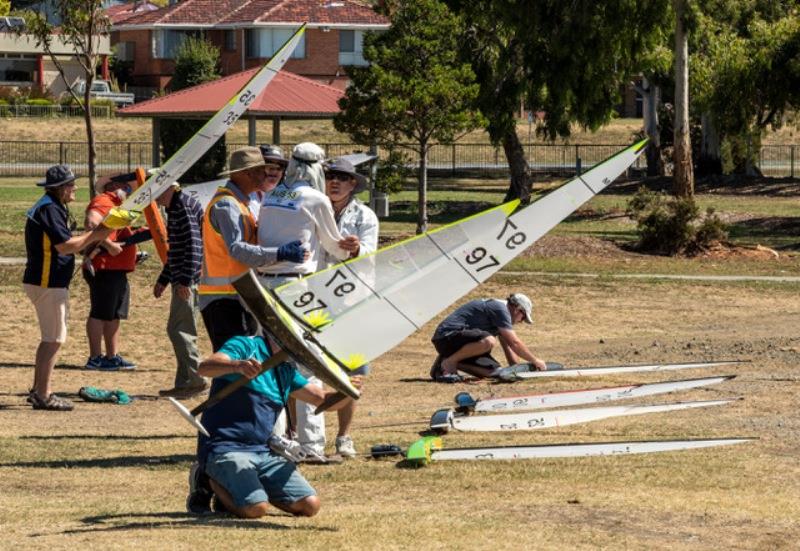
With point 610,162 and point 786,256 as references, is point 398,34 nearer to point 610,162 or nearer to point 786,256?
point 786,256

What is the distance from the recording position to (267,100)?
36.5m

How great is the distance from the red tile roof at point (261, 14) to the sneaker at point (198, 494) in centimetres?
7447

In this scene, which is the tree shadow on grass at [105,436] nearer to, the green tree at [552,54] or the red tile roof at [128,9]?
the green tree at [552,54]

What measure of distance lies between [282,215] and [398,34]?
22.7 meters

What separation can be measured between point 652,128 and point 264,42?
103ft

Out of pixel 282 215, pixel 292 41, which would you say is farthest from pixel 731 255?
pixel 282 215

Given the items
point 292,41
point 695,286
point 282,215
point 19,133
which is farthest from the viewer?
point 19,133

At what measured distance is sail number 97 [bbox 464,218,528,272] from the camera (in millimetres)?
8789

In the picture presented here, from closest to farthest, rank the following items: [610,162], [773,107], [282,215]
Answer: [610,162] → [282,215] → [773,107]

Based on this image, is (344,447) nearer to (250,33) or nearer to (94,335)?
(94,335)

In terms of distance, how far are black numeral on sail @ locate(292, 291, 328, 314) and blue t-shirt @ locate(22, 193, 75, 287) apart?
4.69m

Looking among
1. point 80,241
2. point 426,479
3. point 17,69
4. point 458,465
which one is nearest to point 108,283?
point 80,241

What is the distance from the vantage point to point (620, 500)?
30.5 ft

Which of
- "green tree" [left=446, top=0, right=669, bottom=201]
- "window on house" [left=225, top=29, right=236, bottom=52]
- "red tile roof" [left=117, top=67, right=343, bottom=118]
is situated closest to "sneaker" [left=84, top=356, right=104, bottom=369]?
"red tile roof" [left=117, top=67, right=343, bottom=118]
